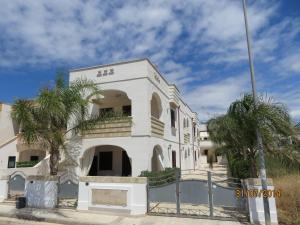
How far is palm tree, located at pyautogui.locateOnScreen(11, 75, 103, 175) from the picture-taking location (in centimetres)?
1127

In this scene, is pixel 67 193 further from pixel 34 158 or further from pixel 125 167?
pixel 34 158

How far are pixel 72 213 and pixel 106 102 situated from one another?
11.6 m

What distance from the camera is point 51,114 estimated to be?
1159 centimetres

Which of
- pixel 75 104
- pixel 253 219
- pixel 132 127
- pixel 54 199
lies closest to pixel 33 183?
pixel 54 199

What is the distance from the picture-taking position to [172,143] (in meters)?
22.4

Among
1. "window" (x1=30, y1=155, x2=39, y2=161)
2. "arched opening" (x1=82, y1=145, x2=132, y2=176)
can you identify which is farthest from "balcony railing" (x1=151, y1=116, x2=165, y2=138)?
"window" (x1=30, y1=155, x2=39, y2=161)

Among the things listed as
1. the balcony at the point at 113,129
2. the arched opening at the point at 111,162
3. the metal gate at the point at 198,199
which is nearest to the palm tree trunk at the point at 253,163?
the metal gate at the point at 198,199

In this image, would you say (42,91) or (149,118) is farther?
(149,118)

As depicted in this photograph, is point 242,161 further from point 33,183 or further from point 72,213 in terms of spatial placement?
point 33,183

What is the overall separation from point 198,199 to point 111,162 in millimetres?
12661

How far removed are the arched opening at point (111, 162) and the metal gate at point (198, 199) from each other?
1069 centimetres

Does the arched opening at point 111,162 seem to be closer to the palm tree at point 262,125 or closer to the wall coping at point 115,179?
the wall coping at point 115,179

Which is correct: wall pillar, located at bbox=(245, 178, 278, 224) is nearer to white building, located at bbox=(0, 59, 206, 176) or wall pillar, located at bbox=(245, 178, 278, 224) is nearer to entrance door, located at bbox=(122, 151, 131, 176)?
white building, located at bbox=(0, 59, 206, 176)

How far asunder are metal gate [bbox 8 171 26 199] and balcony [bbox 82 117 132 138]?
13.7 ft
